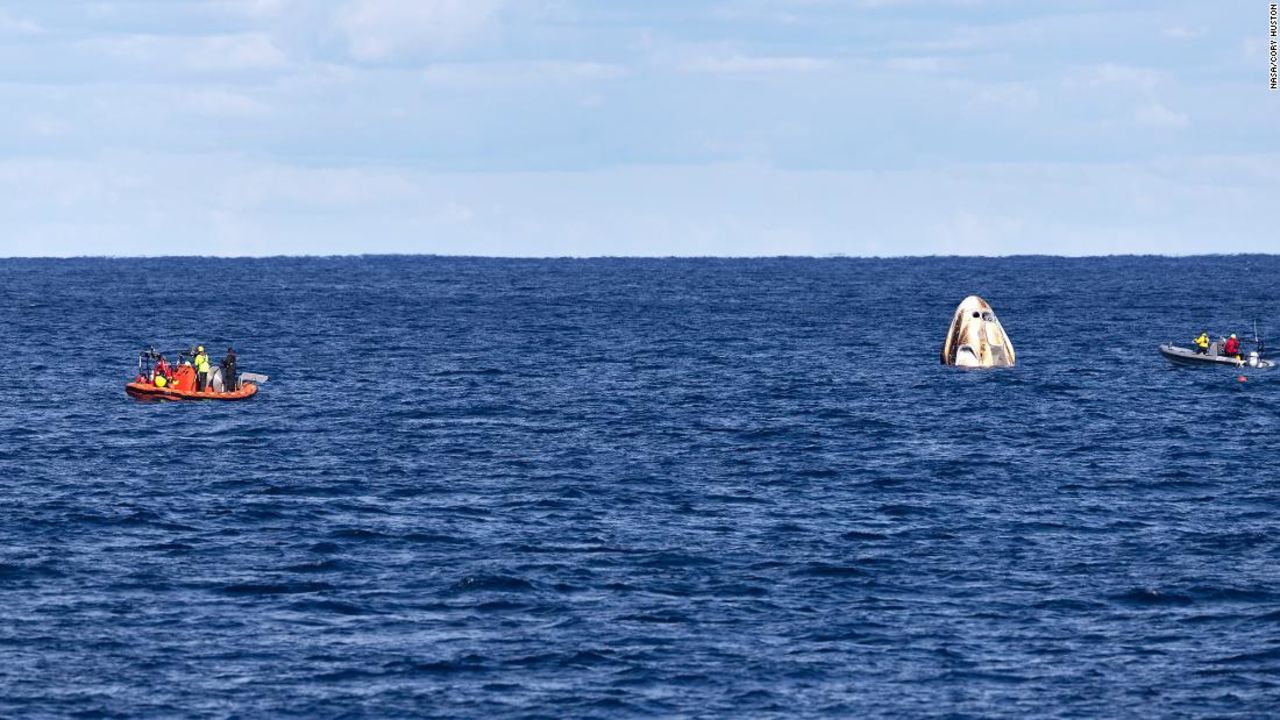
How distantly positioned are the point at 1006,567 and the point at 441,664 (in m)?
16.1

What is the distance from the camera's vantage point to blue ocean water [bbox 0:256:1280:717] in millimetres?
35156

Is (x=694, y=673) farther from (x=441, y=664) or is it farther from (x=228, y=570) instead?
(x=228, y=570)

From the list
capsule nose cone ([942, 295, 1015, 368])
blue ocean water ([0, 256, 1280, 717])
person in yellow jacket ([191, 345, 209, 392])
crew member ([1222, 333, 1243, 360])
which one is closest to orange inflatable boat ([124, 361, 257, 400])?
person in yellow jacket ([191, 345, 209, 392])

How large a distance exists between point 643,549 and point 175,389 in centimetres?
3769

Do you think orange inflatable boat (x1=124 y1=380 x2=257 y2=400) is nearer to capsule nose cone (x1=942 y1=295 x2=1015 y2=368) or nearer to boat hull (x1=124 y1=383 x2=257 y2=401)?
boat hull (x1=124 y1=383 x2=257 y2=401)

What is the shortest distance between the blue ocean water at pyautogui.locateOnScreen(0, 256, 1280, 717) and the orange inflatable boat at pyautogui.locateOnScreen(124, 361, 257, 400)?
0.74 metres

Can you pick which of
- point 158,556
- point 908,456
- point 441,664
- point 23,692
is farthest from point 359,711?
point 908,456

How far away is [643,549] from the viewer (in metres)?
47.4

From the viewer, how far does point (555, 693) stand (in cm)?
3453

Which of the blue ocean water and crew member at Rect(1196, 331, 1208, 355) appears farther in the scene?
crew member at Rect(1196, 331, 1208, 355)

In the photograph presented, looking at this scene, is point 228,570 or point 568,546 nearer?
point 228,570

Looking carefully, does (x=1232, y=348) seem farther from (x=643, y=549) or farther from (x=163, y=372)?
(x=643, y=549)

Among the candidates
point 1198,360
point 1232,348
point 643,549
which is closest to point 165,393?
point 643,549

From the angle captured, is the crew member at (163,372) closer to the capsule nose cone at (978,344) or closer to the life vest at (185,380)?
the life vest at (185,380)
